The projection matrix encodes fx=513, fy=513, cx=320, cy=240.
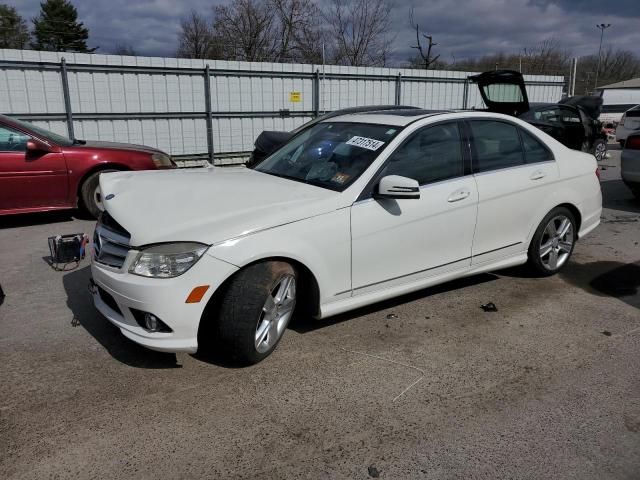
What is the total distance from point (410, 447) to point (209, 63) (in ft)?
36.7

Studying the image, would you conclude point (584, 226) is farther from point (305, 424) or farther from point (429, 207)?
point (305, 424)

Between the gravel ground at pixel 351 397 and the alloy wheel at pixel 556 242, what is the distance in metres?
0.54

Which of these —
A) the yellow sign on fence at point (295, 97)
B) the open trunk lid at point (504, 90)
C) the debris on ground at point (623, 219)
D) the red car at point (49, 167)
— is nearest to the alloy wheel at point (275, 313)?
the red car at point (49, 167)

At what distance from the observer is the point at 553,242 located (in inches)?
196

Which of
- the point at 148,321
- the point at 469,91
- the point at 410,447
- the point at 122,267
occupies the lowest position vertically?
the point at 410,447

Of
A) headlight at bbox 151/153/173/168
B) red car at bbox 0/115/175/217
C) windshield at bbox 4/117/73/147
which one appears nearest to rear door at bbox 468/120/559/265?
headlight at bbox 151/153/173/168

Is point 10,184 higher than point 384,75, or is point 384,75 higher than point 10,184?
point 384,75

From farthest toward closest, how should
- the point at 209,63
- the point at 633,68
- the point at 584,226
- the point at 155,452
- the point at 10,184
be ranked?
the point at 633,68 < the point at 209,63 < the point at 10,184 < the point at 584,226 < the point at 155,452

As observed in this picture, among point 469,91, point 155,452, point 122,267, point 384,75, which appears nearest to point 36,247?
point 122,267

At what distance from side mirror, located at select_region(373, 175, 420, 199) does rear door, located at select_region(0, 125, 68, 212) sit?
5.06 meters

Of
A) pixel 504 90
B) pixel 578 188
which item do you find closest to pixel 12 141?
pixel 578 188

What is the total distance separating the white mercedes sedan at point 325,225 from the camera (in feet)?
9.88

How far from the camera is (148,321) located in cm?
303

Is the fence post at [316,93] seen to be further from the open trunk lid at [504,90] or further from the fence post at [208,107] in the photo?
the open trunk lid at [504,90]
